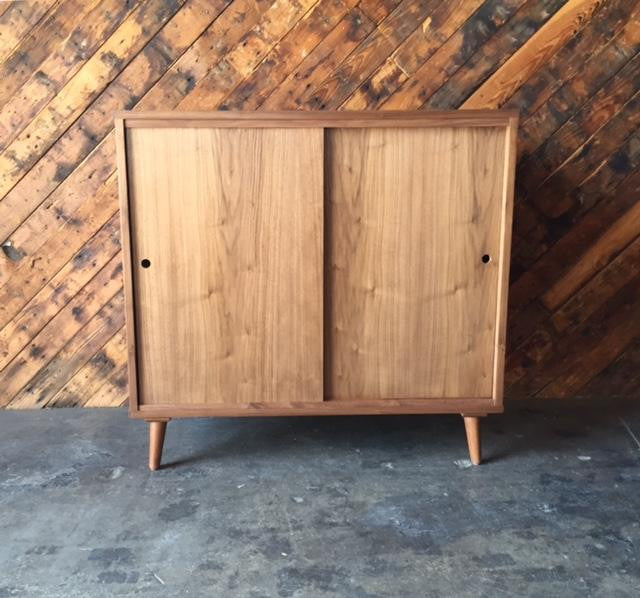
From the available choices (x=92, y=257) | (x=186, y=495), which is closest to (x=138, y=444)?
(x=186, y=495)

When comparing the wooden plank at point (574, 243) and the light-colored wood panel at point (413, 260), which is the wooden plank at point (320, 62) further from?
the wooden plank at point (574, 243)

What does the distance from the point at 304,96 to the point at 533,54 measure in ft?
2.59

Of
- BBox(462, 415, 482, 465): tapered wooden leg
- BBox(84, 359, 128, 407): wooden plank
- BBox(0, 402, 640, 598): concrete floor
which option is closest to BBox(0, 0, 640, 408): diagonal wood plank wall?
BBox(84, 359, 128, 407): wooden plank

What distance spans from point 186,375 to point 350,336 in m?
0.49

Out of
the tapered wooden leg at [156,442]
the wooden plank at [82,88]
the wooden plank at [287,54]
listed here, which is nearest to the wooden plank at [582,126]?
the wooden plank at [287,54]

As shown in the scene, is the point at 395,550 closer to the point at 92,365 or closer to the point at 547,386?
the point at 547,386

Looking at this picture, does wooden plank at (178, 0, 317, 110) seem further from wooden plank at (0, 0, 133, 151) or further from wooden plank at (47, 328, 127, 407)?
wooden plank at (47, 328, 127, 407)

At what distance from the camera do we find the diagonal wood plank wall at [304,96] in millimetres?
2066

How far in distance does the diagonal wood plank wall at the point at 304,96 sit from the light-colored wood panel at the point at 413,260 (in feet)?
1.67

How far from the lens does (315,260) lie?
1.74 m

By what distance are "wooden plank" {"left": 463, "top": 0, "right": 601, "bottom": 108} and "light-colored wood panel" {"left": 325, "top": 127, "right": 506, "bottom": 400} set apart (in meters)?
0.49

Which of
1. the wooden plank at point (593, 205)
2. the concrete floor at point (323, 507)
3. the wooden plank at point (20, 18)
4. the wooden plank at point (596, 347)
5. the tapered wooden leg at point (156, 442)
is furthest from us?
the wooden plank at point (596, 347)

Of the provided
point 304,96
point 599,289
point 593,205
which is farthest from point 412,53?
point 599,289

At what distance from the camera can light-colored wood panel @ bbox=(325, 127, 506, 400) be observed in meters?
1.69
